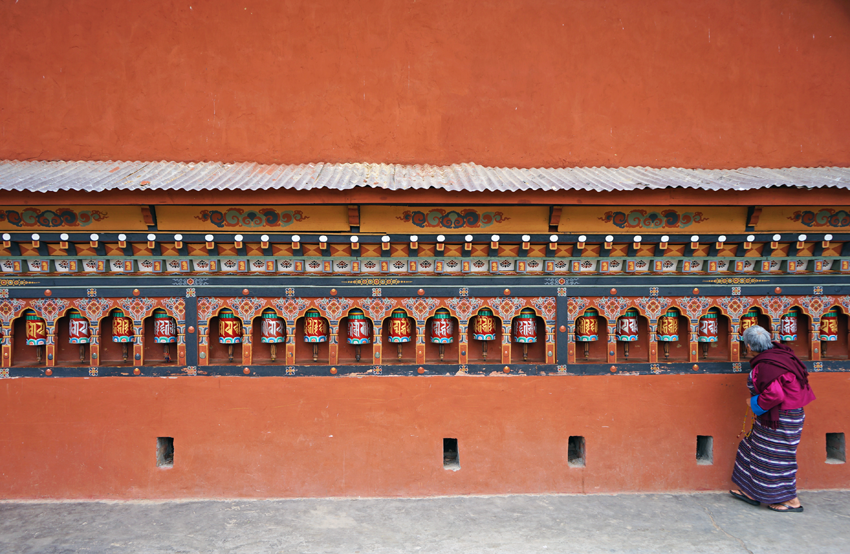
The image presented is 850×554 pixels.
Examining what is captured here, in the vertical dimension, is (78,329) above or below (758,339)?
above

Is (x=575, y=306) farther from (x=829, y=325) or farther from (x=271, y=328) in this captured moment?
(x=271, y=328)

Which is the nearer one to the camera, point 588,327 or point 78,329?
point 78,329

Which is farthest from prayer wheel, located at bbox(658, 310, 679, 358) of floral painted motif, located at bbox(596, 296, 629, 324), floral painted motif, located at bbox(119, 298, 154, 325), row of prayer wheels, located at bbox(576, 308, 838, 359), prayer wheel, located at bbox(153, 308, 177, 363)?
floral painted motif, located at bbox(119, 298, 154, 325)

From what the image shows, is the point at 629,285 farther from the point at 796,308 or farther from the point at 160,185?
the point at 160,185

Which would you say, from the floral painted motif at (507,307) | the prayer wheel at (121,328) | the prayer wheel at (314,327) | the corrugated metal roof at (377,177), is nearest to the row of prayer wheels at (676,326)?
the floral painted motif at (507,307)

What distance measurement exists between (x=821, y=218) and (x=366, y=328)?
191 inches

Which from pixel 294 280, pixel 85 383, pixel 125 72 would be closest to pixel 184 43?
pixel 125 72

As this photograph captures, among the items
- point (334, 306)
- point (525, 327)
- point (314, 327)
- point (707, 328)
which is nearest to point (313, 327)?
point (314, 327)

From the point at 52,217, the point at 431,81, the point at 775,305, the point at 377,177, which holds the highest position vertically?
the point at 431,81

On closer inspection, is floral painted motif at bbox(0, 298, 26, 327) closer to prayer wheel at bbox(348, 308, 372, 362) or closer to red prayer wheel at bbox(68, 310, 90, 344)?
red prayer wheel at bbox(68, 310, 90, 344)

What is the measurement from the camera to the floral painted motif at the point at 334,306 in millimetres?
5262

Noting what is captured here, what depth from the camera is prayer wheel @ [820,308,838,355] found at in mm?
5465

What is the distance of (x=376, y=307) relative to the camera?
17.3 feet

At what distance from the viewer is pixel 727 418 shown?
211 inches
